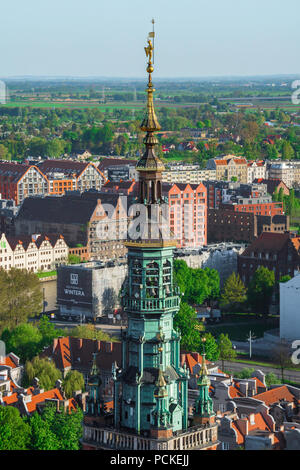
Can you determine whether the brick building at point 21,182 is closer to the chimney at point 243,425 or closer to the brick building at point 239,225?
the brick building at point 239,225

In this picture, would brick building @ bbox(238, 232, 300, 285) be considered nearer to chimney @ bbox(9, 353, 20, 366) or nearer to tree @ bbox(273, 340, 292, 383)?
tree @ bbox(273, 340, 292, 383)

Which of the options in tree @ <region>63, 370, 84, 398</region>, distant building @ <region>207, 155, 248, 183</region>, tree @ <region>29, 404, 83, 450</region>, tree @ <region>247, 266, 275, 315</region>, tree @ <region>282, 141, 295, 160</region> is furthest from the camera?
tree @ <region>282, 141, 295, 160</region>

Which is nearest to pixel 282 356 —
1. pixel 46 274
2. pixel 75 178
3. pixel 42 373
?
pixel 42 373

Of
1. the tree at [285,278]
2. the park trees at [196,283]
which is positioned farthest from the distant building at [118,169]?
the tree at [285,278]

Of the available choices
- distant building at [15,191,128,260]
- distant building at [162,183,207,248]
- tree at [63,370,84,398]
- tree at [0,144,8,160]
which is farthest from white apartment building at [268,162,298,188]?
tree at [63,370,84,398]

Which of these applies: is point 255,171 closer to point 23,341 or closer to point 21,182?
point 21,182

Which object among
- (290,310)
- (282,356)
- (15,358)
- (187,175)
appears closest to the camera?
(15,358)
